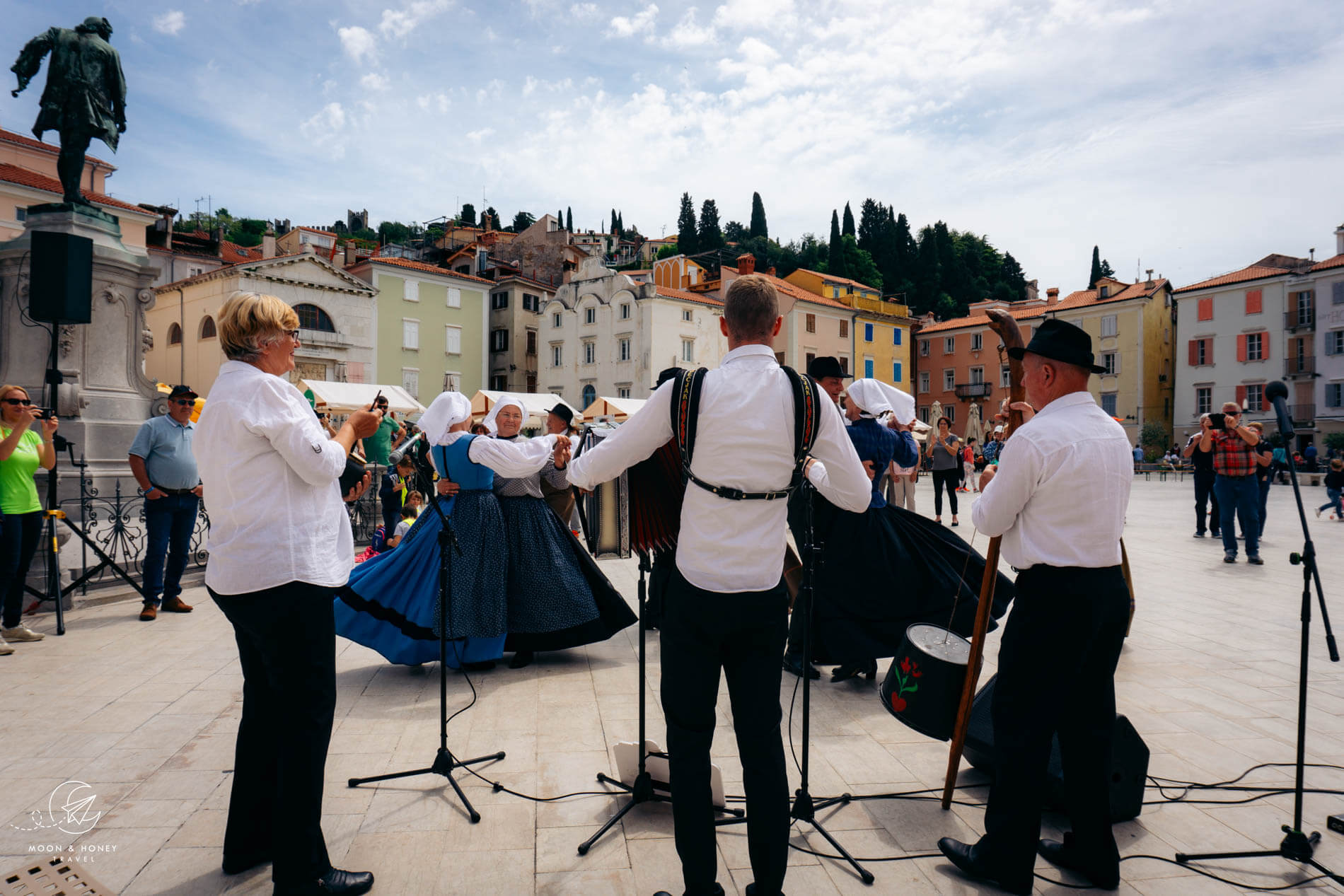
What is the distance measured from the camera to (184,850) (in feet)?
9.77

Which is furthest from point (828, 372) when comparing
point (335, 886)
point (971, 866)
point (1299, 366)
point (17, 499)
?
point (1299, 366)

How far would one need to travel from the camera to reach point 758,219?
4112 inches

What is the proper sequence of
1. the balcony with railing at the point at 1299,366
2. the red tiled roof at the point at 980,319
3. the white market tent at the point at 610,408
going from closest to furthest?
the white market tent at the point at 610,408 < the balcony with railing at the point at 1299,366 < the red tiled roof at the point at 980,319

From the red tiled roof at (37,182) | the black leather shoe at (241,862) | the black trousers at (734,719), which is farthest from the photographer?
the red tiled roof at (37,182)

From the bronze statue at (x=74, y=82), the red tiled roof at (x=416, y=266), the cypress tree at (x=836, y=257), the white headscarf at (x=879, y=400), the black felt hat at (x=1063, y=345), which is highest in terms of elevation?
the cypress tree at (x=836, y=257)

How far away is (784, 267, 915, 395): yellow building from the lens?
171 ft

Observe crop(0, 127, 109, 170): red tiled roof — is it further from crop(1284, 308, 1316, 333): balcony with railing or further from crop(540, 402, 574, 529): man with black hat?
crop(1284, 308, 1316, 333): balcony with railing

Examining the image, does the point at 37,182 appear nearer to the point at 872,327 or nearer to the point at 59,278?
the point at 59,278

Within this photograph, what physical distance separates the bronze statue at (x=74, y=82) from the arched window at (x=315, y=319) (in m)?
28.9

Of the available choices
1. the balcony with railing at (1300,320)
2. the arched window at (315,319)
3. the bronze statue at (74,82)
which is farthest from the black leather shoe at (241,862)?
the balcony with railing at (1300,320)

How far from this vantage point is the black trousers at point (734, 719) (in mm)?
2439

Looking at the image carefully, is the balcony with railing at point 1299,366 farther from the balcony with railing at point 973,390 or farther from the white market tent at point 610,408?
the white market tent at point 610,408

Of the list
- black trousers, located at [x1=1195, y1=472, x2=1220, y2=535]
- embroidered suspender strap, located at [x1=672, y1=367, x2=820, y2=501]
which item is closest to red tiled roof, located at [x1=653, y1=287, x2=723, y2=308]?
black trousers, located at [x1=1195, y1=472, x2=1220, y2=535]

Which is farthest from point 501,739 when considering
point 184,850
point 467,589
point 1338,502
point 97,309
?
point 1338,502
